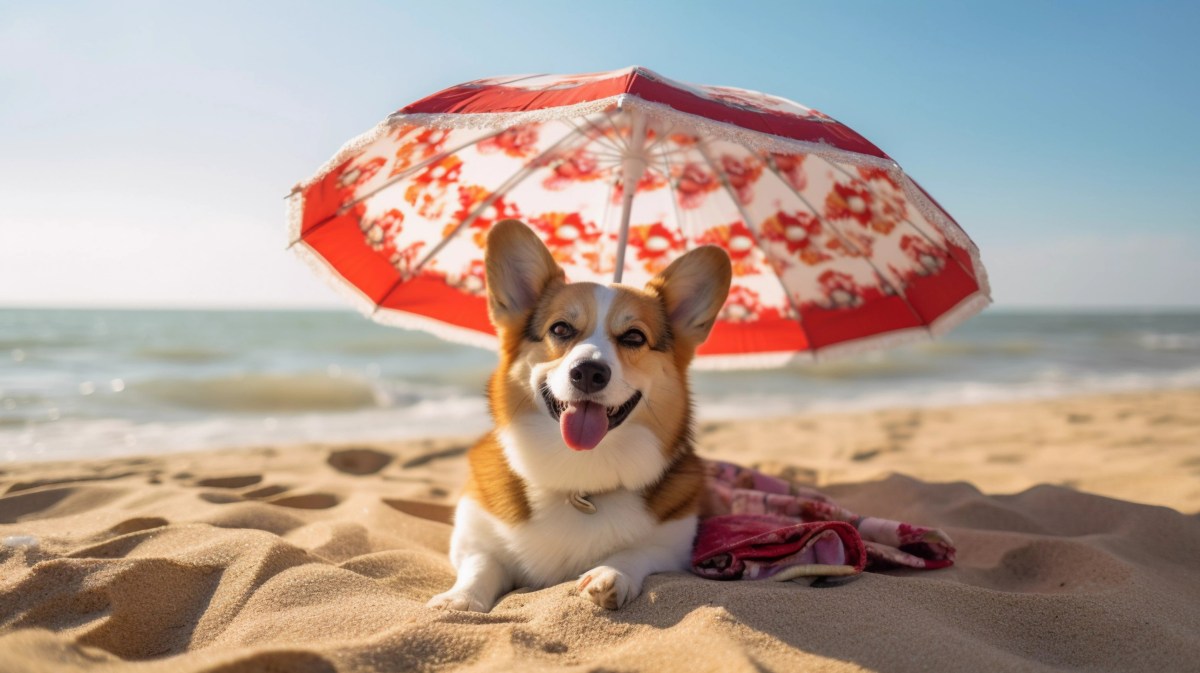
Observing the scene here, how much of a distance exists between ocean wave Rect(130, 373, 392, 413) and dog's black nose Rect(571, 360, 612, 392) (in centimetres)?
692

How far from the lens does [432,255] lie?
12.0 ft

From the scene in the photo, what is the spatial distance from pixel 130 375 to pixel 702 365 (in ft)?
29.4

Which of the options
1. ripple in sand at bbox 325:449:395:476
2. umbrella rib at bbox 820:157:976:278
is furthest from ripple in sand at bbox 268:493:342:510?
umbrella rib at bbox 820:157:976:278

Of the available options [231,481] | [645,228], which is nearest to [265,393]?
[231,481]

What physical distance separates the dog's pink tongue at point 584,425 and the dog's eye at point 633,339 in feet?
0.93

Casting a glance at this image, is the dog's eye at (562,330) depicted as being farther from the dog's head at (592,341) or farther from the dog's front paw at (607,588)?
the dog's front paw at (607,588)

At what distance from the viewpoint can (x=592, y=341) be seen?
2346 millimetres

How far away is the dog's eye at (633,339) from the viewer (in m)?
2.44

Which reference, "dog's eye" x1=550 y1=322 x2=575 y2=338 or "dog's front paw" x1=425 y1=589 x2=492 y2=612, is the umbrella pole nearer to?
"dog's eye" x1=550 y1=322 x2=575 y2=338

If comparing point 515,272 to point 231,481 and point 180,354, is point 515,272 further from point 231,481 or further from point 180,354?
point 180,354

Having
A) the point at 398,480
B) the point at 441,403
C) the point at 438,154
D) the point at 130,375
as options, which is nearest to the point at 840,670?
the point at 438,154

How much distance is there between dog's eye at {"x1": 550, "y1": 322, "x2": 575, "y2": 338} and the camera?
2.45 meters

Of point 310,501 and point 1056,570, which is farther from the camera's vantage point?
point 310,501

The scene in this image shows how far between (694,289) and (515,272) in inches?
26.9
